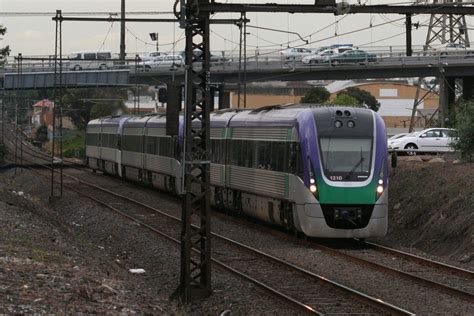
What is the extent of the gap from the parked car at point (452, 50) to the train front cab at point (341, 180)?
4274 cm

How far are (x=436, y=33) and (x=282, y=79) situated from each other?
11950 millimetres

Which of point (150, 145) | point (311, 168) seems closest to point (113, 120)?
point (150, 145)

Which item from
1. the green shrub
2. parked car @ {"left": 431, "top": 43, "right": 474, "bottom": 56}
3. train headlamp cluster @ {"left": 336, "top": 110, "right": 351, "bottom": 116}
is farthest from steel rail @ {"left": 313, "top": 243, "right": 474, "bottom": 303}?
the green shrub

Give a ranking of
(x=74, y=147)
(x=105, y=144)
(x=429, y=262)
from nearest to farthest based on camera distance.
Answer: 1. (x=429, y=262)
2. (x=105, y=144)
3. (x=74, y=147)

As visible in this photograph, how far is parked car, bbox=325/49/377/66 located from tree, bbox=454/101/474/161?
3370cm

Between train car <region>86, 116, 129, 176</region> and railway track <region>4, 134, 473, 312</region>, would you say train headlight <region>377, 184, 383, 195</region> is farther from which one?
train car <region>86, 116, 129, 176</region>

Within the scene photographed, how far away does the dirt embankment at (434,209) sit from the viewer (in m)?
23.0

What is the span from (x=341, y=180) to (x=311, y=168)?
714mm

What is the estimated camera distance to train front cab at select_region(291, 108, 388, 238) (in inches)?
792

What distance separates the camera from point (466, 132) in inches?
1195

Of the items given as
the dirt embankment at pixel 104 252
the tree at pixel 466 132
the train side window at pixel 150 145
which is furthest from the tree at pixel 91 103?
the dirt embankment at pixel 104 252

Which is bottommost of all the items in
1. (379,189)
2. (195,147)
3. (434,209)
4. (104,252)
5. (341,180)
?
(104,252)

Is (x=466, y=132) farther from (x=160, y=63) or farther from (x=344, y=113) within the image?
(x=160, y=63)

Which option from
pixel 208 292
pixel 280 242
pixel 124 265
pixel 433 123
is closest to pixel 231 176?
pixel 280 242
